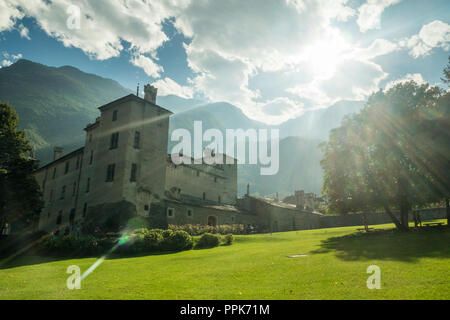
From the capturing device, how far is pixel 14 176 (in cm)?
2828

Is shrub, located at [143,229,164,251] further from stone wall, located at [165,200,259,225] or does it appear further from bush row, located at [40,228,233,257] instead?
stone wall, located at [165,200,259,225]

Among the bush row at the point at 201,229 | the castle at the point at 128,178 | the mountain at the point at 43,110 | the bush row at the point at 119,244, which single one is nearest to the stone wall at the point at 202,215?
the castle at the point at 128,178

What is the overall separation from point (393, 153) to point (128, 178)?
26.4m

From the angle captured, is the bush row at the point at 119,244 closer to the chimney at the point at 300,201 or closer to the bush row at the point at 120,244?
the bush row at the point at 120,244

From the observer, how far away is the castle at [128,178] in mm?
31484

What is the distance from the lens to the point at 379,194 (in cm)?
2309

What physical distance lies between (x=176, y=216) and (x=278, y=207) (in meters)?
22.0

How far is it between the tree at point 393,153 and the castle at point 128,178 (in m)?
19.6

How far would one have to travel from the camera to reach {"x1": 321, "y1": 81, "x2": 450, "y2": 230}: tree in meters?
20.6

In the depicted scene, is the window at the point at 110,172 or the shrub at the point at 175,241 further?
the window at the point at 110,172

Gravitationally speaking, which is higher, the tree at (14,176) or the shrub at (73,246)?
the tree at (14,176)

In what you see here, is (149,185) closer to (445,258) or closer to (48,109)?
(445,258)

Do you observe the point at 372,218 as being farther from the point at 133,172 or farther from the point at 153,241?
the point at 153,241
